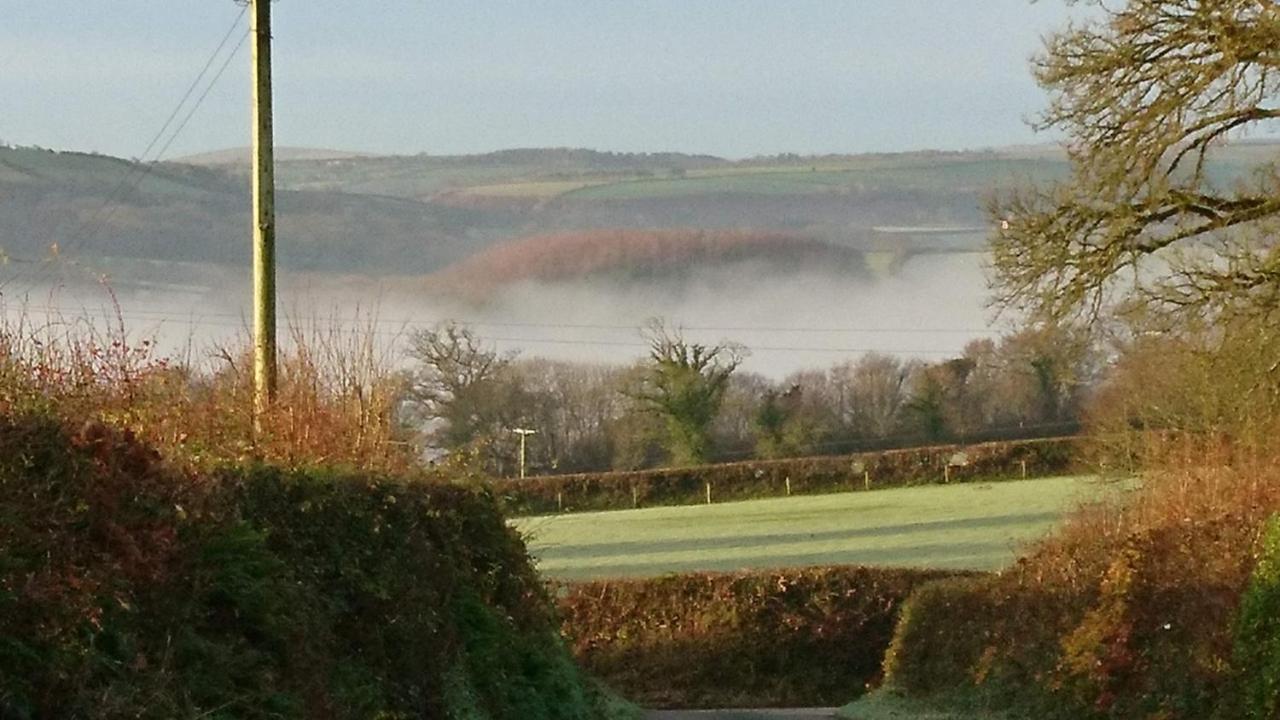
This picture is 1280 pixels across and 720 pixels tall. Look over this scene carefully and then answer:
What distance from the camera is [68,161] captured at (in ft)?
127

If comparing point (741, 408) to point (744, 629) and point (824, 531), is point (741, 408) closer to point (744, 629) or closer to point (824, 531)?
point (824, 531)

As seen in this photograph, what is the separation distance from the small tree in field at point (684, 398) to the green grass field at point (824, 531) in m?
11.1

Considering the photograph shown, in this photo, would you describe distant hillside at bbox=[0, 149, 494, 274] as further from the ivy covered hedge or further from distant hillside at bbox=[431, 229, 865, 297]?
the ivy covered hedge

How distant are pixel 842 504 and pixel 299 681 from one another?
4555 centimetres

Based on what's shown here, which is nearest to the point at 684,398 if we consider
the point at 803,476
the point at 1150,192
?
the point at 803,476

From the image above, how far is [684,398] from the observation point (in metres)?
68.2

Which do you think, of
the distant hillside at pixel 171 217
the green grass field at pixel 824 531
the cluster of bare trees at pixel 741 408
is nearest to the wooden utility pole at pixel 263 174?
the distant hillside at pixel 171 217

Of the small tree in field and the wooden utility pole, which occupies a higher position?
the wooden utility pole

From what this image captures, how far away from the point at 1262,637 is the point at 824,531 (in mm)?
31041

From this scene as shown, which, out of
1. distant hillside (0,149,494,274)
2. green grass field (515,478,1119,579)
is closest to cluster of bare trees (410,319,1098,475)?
green grass field (515,478,1119,579)

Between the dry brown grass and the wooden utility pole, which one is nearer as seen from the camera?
the dry brown grass

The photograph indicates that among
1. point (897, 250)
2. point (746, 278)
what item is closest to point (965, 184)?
point (897, 250)

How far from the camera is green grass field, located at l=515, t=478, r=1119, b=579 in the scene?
44.3m

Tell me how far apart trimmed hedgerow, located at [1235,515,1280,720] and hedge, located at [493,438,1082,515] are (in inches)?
1460
